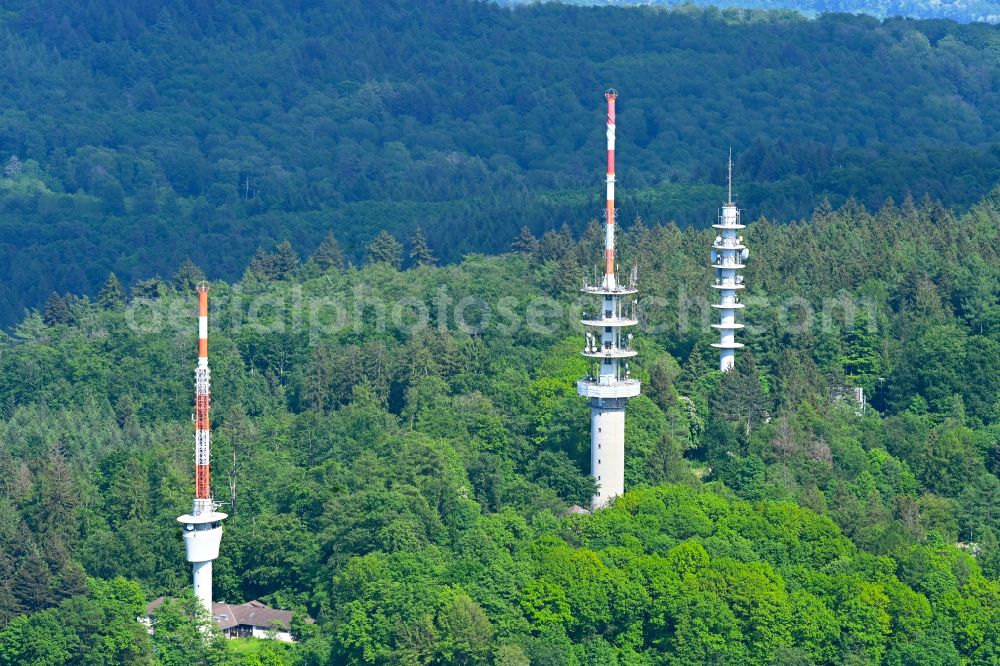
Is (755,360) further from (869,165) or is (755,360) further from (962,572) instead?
(869,165)

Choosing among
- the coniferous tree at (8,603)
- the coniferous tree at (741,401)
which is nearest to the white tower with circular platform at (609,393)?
the coniferous tree at (741,401)

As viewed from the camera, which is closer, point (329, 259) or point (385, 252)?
point (329, 259)

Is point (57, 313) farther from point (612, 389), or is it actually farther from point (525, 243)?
point (612, 389)

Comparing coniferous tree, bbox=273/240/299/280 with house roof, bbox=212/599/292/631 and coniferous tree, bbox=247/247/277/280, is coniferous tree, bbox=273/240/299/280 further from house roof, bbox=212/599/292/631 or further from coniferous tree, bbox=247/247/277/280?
house roof, bbox=212/599/292/631

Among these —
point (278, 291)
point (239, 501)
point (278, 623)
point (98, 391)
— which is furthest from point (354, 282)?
point (278, 623)

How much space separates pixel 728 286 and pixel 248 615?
114ft

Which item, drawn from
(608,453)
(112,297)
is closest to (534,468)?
(608,453)

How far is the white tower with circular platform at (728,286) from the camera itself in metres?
112

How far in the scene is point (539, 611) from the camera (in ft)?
268

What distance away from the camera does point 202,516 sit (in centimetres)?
8706

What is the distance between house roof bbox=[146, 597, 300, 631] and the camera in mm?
85875

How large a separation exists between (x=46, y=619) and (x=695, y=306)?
45.3 m

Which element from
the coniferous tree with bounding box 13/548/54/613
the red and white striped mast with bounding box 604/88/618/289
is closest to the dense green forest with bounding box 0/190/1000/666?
the coniferous tree with bounding box 13/548/54/613

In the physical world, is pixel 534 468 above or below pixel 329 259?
below
